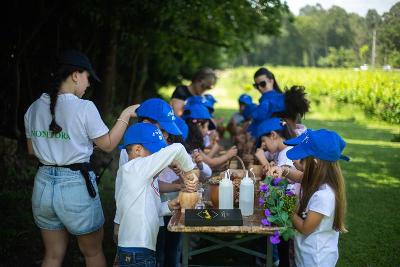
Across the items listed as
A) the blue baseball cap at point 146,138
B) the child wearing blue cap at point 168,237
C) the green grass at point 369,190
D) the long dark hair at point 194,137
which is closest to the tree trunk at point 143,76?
the green grass at point 369,190

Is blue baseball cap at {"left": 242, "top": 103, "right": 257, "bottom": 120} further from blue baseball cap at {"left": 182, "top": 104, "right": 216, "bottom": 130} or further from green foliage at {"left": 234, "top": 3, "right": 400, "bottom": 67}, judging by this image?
blue baseball cap at {"left": 182, "top": 104, "right": 216, "bottom": 130}

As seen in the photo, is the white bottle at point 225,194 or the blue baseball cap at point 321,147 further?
the white bottle at point 225,194

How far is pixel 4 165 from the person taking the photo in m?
7.08

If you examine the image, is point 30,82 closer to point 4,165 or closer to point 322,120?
point 4,165

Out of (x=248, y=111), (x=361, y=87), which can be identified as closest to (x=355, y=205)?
(x=361, y=87)

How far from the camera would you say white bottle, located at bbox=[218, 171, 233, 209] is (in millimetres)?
3330

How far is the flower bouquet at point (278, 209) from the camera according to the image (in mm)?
2984

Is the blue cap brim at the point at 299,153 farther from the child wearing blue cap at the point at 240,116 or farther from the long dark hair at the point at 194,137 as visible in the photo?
the child wearing blue cap at the point at 240,116

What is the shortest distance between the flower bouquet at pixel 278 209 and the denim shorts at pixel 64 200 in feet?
4.02

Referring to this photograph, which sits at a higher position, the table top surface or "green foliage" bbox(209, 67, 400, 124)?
"green foliage" bbox(209, 67, 400, 124)

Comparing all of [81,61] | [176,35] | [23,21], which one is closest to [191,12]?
[176,35]

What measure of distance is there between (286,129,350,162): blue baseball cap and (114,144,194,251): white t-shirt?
753mm

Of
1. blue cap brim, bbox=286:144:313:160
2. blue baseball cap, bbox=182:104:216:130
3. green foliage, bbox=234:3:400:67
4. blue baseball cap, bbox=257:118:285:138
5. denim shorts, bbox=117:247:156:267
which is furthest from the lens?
green foliage, bbox=234:3:400:67

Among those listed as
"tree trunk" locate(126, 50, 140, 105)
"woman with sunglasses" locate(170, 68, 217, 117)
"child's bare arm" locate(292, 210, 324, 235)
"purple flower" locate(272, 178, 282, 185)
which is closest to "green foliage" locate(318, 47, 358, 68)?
"woman with sunglasses" locate(170, 68, 217, 117)
